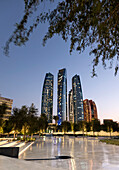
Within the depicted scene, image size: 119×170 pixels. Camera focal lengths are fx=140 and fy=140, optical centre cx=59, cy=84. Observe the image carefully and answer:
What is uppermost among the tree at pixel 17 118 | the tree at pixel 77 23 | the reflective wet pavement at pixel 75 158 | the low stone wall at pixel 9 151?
the tree at pixel 77 23

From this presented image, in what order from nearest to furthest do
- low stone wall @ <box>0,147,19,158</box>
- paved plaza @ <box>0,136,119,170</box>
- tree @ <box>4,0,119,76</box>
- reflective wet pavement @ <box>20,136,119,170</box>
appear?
tree @ <box>4,0,119,76</box> < paved plaza @ <box>0,136,119,170</box> < reflective wet pavement @ <box>20,136,119,170</box> < low stone wall @ <box>0,147,19,158</box>

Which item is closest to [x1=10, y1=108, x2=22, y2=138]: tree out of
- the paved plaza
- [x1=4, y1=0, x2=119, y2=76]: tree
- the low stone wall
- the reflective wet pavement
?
the reflective wet pavement

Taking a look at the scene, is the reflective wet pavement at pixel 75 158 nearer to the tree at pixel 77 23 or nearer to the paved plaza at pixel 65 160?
the paved plaza at pixel 65 160

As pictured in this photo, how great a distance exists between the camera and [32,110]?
30.8 m

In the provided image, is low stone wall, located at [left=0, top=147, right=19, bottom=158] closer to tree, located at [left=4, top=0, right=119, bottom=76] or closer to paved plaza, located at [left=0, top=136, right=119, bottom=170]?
paved plaza, located at [left=0, top=136, right=119, bottom=170]

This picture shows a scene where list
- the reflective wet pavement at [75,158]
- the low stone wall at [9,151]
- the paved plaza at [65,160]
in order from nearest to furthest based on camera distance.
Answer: the paved plaza at [65,160]
the reflective wet pavement at [75,158]
the low stone wall at [9,151]

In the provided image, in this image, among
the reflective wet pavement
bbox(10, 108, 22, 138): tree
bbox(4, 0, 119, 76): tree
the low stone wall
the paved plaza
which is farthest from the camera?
bbox(10, 108, 22, 138): tree

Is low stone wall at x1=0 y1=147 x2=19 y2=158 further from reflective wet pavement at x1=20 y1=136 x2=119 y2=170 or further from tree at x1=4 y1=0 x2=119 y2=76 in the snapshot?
tree at x1=4 y1=0 x2=119 y2=76

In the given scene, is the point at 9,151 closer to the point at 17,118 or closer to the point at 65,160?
the point at 65,160

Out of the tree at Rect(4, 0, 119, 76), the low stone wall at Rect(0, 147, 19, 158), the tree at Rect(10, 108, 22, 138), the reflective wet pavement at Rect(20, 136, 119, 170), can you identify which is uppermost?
the tree at Rect(4, 0, 119, 76)

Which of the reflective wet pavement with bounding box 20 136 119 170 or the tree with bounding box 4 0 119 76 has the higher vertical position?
the tree with bounding box 4 0 119 76

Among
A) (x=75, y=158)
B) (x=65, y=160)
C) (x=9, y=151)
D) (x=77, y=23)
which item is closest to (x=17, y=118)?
(x=9, y=151)

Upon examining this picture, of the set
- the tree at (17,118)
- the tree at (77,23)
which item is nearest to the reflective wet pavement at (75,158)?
the tree at (77,23)

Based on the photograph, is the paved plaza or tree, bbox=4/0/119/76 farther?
the paved plaza
